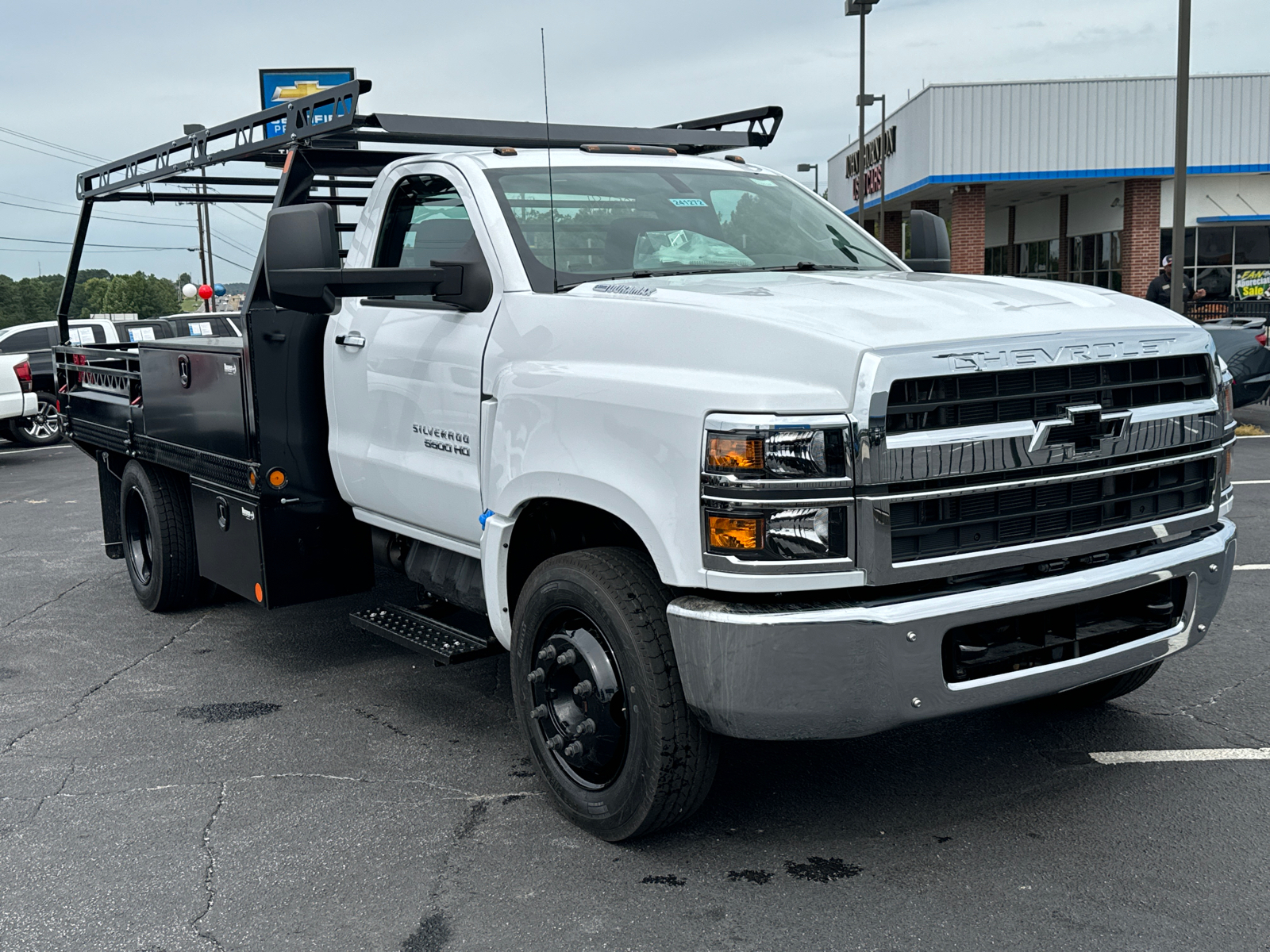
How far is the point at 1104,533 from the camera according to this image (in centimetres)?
367

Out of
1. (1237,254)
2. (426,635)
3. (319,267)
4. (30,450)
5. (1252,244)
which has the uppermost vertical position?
(1252,244)

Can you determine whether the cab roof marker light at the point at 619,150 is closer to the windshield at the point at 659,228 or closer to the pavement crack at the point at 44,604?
the windshield at the point at 659,228

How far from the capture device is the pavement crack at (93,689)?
5113 millimetres

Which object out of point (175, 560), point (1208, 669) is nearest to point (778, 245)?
point (1208, 669)

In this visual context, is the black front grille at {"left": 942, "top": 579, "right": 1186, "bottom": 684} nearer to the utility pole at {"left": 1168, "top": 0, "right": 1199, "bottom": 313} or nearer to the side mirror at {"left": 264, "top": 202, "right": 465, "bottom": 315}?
the side mirror at {"left": 264, "top": 202, "right": 465, "bottom": 315}

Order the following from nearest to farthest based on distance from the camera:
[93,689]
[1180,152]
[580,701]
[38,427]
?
[580,701]
[93,689]
[1180,152]
[38,427]

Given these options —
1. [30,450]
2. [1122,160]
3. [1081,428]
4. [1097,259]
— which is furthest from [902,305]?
[1097,259]

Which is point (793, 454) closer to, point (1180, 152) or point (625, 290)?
point (625, 290)

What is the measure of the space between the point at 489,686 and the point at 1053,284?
292 centimetres

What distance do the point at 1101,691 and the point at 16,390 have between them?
15.7 meters

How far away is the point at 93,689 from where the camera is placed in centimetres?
579

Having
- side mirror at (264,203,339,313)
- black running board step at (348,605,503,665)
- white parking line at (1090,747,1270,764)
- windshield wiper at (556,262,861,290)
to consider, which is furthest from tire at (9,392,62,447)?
white parking line at (1090,747,1270,764)

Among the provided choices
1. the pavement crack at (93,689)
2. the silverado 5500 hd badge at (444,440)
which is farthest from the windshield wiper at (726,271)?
the pavement crack at (93,689)

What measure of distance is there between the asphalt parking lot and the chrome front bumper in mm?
541
